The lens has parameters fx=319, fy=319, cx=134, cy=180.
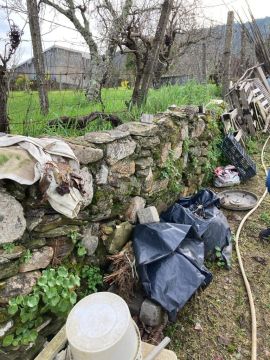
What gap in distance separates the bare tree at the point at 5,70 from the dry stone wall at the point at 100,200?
621 millimetres

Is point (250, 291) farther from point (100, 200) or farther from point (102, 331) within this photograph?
point (102, 331)

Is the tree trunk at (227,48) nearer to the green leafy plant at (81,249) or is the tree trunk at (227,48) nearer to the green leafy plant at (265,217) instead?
the green leafy plant at (265,217)

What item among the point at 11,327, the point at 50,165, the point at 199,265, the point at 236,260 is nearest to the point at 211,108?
the point at 236,260

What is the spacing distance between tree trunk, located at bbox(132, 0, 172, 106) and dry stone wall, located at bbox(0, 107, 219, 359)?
0.49m

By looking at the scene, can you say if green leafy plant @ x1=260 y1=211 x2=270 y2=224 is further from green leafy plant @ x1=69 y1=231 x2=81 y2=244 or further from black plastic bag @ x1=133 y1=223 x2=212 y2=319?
green leafy plant @ x1=69 y1=231 x2=81 y2=244

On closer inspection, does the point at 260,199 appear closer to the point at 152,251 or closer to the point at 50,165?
the point at 152,251

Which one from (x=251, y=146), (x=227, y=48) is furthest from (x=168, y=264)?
(x=227, y=48)

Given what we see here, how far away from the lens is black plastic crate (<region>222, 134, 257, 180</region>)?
4984 millimetres

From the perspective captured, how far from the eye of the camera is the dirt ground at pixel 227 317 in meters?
2.35

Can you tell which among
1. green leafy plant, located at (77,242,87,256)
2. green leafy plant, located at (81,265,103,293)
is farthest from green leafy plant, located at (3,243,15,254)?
green leafy plant, located at (81,265,103,293)

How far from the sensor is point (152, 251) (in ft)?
8.43

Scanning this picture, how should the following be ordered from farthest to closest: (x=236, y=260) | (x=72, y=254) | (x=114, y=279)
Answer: (x=236, y=260) < (x=114, y=279) < (x=72, y=254)

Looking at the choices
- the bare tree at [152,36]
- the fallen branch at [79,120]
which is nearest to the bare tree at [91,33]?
the bare tree at [152,36]

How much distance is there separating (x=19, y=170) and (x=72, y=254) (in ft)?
2.72
